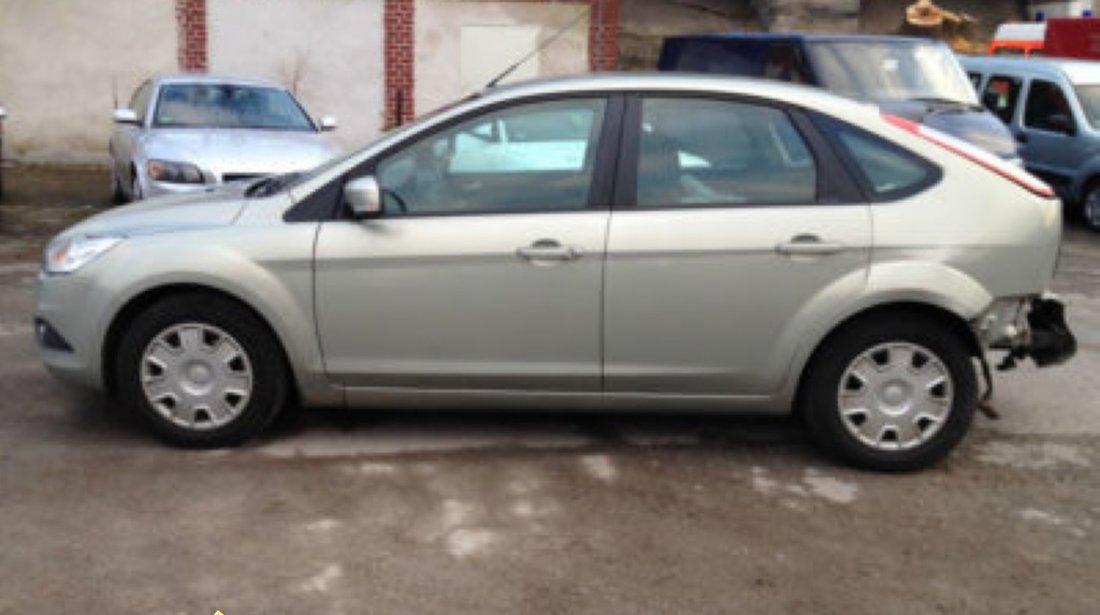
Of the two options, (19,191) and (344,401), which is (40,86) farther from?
(344,401)

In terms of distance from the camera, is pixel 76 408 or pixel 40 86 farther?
pixel 40 86

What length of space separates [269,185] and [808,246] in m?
2.35

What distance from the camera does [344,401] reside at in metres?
5.13

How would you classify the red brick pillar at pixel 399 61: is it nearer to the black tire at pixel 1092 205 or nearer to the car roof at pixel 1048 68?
the car roof at pixel 1048 68

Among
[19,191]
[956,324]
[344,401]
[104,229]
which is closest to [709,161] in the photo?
[956,324]

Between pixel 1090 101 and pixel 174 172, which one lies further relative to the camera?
pixel 1090 101

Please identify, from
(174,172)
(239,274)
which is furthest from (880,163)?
(174,172)

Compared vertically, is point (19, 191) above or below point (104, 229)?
below

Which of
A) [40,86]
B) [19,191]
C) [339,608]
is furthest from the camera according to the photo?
[40,86]

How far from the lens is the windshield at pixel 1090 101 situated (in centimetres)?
1296

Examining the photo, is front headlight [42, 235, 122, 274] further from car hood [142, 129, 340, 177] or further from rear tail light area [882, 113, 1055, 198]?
car hood [142, 129, 340, 177]

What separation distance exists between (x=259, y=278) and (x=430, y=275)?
685 mm

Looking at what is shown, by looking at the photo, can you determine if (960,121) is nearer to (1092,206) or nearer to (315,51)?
(1092,206)

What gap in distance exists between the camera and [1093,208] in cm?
1266
